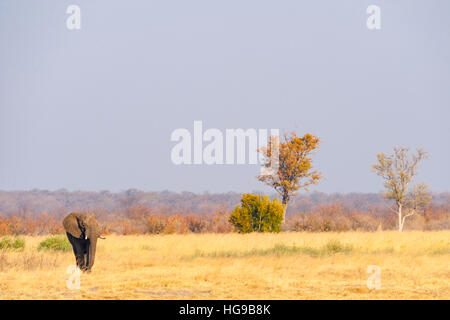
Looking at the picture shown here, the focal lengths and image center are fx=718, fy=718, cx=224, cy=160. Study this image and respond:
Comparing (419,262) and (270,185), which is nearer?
(419,262)

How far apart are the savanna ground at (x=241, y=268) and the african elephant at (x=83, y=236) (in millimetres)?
521

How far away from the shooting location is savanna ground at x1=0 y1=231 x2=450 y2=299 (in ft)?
53.5

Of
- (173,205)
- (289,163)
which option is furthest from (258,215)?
(173,205)

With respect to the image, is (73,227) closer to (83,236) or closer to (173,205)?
(83,236)

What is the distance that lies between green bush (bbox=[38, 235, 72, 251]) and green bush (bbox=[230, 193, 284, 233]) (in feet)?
33.0

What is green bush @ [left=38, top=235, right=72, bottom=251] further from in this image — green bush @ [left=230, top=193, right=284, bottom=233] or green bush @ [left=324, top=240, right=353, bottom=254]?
green bush @ [left=230, top=193, right=284, bottom=233]

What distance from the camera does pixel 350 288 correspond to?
1695 cm

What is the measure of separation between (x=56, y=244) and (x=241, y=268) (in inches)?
343

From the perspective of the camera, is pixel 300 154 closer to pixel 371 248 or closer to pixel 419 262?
pixel 371 248

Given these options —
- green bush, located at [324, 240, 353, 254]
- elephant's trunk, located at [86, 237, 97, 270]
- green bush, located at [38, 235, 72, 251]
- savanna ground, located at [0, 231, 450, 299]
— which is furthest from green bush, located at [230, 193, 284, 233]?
elephant's trunk, located at [86, 237, 97, 270]
